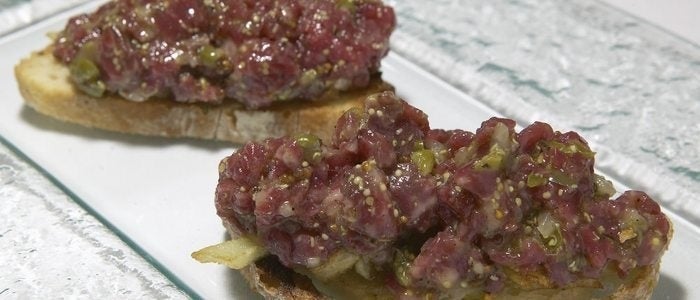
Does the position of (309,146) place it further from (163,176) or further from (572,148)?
(163,176)

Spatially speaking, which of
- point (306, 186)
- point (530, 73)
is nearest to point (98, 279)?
point (306, 186)

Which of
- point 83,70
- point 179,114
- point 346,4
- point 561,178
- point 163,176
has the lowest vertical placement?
point 163,176

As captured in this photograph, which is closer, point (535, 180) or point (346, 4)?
point (535, 180)

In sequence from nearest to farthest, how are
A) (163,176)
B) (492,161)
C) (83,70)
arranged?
(492,161) < (163,176) < (83,70)

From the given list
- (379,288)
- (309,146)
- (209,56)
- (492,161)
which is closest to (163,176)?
(209,56)

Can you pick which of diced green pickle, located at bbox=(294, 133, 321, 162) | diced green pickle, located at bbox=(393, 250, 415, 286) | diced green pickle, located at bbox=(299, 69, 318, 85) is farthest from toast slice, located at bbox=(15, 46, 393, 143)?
diced green pickle, located at bbox=(393, 250, 415, 286)

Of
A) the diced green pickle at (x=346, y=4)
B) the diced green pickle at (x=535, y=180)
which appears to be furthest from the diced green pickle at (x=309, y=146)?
the diced green pickle at (x=346, y=4)
